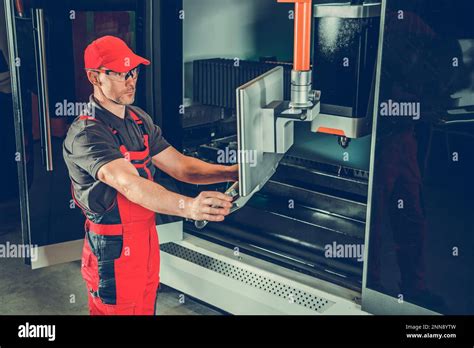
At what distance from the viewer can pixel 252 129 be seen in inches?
59.6

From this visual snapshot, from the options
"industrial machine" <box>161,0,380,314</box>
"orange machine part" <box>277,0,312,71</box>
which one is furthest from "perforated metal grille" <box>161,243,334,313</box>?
"orange machine part" <box>277,0,312,71</box>

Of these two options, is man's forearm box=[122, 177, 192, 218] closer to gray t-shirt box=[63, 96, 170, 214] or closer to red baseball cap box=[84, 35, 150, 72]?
gray t-shirt box=[63, 96, 170, 214]

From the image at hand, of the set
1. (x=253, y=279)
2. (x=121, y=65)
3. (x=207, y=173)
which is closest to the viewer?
(x=121, y=65)

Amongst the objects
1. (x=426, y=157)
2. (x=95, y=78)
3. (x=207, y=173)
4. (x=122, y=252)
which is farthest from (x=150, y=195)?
(x=426, y=157)

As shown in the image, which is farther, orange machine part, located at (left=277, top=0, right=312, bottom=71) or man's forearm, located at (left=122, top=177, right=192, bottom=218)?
man's forearm, located at (left=122, top=177, right=192, bottom=218)

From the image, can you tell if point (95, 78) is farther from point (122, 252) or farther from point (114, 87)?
point (122, 252)

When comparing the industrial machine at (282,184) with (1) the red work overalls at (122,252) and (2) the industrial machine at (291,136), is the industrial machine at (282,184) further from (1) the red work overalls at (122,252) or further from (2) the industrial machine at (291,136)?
(1) the red work overalls at (122,252)

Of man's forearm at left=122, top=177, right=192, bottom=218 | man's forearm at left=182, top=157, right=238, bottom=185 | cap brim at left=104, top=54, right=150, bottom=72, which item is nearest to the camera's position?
man's forearm at left=122, top=177, right=192, bottom=218

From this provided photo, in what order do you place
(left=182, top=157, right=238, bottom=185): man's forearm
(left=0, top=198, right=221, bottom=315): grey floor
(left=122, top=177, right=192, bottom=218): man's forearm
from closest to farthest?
(left=122, top=177, right=192, bottom=218): man's forearm < (left=182, top=157, right=238, bottom=185): man's forearm < (left=0, top=198, right=221, bottom=315): grey floor

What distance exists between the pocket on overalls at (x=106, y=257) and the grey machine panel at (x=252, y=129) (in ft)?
1.69

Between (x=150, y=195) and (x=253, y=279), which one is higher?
(x=150, y=195)

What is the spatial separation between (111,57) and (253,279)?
0.95 m

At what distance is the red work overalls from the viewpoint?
6.12 ft
